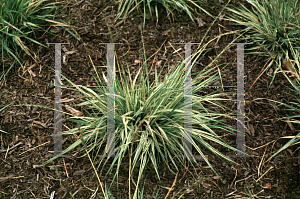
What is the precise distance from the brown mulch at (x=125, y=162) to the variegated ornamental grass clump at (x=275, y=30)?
13 cm

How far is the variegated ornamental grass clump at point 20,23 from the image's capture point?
8.26ft

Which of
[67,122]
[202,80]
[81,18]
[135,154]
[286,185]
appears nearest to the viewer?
[135,154]

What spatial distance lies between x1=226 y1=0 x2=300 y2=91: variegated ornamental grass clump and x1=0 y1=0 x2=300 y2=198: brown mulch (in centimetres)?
13

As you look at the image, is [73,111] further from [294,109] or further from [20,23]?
[294,109]

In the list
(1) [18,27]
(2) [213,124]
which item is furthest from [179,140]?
(1) [18,27]

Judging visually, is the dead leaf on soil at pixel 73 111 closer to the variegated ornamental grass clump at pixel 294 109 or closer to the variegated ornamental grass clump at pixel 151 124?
the variegated ornamental grass clump at pixel 151 124

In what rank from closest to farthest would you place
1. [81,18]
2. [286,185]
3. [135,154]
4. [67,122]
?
[135,154]
[286,185]
[67,122]
[81,18]

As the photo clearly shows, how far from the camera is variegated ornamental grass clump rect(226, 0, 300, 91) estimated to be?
8.38 feet

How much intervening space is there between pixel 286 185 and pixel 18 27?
271 cm

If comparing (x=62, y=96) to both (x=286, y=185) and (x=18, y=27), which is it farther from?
(x=286, y=185)

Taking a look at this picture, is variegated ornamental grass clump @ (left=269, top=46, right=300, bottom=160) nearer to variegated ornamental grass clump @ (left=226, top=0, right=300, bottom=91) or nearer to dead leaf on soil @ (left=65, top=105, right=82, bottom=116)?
variegated ornamental grass clump @ (left=226, top=0, right=300, bottom=91)

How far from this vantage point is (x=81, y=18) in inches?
110

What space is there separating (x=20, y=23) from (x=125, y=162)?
5.21 ft

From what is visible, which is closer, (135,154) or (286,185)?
(135,154)
